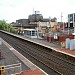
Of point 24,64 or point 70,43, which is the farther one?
point 70,43

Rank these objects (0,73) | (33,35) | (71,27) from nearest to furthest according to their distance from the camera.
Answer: (0,73) < (33,35) < (71,27)

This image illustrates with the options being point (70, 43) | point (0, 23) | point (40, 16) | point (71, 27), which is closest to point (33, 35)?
point (71, 27)

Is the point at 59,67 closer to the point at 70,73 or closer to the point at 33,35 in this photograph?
the point at 70,73

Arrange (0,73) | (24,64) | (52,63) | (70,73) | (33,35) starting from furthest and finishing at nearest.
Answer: (33,35) < (52,63) < (24,64) < (70,73) < (0,73)

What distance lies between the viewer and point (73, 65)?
26922 mm

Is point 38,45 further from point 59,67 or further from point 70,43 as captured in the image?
point 59,67

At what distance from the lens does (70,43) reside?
41.1m

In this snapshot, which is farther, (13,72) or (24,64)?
(24,64)

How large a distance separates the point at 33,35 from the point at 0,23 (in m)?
76.2

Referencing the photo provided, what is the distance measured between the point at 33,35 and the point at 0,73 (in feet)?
185

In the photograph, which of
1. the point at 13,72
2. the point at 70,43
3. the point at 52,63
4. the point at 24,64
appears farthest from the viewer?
the point at 70,43

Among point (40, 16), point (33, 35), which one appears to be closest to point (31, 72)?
point (33, 35)

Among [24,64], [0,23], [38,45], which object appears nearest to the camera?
[24,64]

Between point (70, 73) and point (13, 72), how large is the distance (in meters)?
6.02
